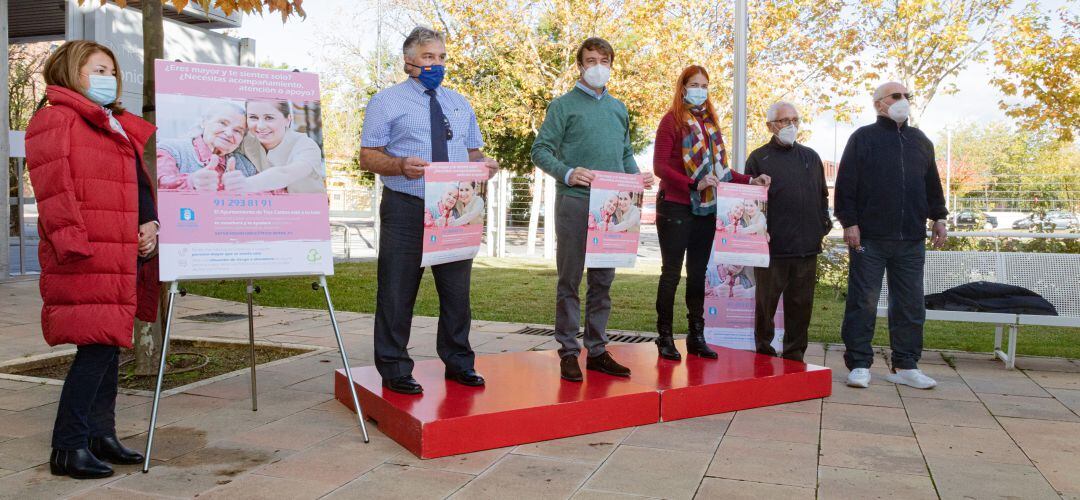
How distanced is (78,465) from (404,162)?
184 cm

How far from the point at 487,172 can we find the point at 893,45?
36.2 feet

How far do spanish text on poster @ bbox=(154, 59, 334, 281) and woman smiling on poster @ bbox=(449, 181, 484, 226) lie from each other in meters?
0.63

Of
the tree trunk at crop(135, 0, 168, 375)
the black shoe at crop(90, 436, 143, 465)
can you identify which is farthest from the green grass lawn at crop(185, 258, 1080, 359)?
the black shoe at crop(90, 436, 143, 465)

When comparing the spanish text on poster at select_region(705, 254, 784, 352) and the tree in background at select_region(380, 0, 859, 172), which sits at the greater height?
the tree in background at select_region(380, 0, 859, 172)

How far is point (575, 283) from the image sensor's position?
179 inches

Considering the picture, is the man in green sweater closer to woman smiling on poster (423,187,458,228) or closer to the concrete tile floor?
woman smiling on poster (423,187,458,228)

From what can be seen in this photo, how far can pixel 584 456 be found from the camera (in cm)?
371

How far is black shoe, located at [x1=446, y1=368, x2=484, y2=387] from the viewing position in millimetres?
4320

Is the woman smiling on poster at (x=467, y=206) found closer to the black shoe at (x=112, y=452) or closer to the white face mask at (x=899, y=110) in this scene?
the black shoe at (x=112, y=452)

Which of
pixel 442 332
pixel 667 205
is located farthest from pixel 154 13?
pixel 667 205

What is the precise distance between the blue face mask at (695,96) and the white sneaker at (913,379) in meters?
2.23

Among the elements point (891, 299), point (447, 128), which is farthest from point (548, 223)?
point (447, 128)

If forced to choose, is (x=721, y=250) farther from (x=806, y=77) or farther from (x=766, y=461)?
(x=806, y=77)

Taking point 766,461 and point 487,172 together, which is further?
point 487,172
